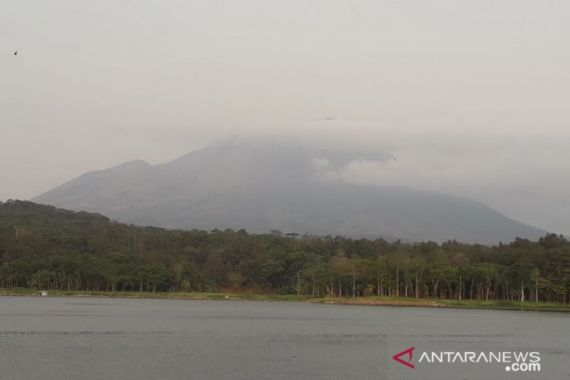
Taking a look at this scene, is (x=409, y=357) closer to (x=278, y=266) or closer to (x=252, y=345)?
(x=252, y=345)

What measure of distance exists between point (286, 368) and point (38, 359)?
33.2 ft

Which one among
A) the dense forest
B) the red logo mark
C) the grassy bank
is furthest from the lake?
the dense forest

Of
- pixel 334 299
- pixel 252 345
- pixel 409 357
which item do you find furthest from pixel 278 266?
pixel 409 357

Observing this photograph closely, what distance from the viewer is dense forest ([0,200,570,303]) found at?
88188mm

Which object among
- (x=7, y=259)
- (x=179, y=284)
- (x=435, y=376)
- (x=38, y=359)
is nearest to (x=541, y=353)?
(x=435, y=376)

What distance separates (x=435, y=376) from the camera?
28.0 meters

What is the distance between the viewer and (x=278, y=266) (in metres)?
112

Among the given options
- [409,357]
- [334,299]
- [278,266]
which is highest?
[278,266]

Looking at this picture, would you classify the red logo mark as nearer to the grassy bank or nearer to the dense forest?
the grassy bank

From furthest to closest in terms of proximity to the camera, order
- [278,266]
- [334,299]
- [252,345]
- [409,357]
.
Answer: [278,266] < [334,299] < [252,345] < [409,357]

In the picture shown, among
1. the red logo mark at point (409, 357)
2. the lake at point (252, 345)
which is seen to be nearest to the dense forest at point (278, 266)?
the lake at point (252, 345)

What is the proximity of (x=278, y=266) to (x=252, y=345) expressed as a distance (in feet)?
246

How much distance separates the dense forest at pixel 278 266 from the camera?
88188 millimetres

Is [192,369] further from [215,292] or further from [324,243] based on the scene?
[324,243]
